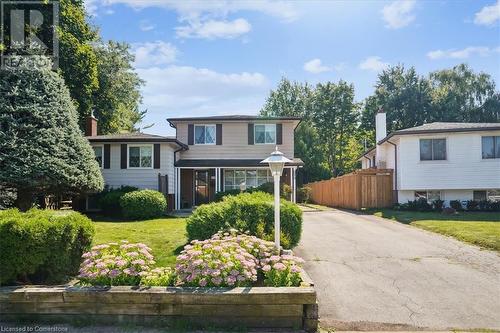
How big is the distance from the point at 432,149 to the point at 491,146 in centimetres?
282

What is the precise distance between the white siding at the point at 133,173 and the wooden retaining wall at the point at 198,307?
55.0 ft

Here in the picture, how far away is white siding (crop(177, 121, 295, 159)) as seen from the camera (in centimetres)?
2483

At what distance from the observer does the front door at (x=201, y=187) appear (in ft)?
84.1

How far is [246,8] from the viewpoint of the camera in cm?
1013

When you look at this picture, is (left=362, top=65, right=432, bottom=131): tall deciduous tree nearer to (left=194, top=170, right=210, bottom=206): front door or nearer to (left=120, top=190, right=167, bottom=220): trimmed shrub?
(left=194, top=170, right=210, bottom=206): front door

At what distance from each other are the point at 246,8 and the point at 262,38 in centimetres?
320

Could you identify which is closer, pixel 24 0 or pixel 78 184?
pixel 78 184

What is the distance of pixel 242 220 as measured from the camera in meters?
8.63

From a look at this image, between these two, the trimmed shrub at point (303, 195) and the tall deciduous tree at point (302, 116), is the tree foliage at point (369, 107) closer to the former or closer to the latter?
the tall deciduous tree at point (302, 116)

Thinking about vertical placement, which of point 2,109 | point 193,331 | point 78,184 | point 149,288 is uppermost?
point 2,109

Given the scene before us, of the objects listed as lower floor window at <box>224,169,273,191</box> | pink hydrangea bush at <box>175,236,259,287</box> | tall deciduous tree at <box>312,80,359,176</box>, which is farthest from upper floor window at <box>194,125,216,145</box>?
tall deciduous tree at <box>312,80,359,176</box>

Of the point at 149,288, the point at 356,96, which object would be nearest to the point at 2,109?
the point at 149,288

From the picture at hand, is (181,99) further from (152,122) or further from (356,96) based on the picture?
(152,122)

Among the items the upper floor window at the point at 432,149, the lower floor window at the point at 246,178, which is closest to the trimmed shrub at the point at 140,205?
the lower floor window at the point at 246,178
